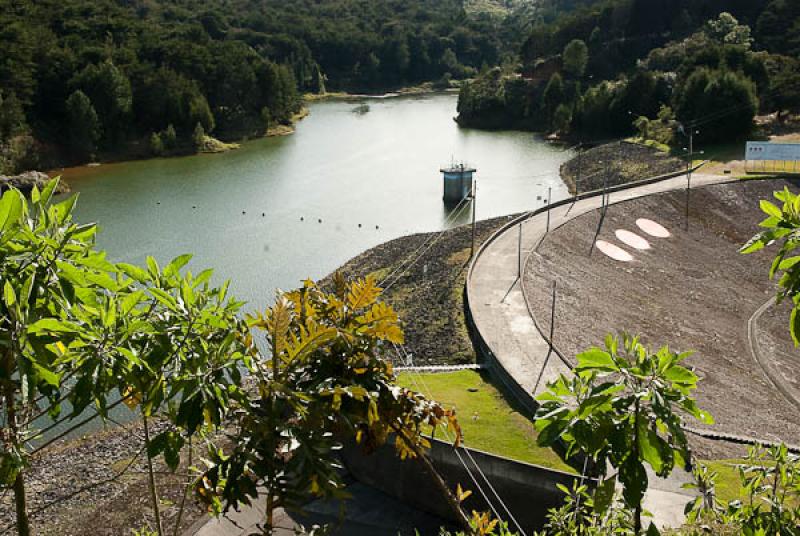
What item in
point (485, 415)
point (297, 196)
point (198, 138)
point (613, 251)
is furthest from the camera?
point (198, 138)

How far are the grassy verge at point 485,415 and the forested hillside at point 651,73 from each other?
1472 inches

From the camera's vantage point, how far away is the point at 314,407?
340cm

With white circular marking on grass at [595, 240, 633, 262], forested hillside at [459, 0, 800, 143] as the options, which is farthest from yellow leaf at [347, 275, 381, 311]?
forested hillside at [459, 0, 800, 143]

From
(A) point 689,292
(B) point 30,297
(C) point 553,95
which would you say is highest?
(B) point 30,297

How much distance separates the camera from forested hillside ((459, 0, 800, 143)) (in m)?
53.1

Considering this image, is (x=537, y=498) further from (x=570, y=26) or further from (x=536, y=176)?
(x=570, y=26)

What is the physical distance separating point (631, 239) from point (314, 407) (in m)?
32.7

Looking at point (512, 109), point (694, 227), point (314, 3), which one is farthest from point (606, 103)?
point (314, 3)

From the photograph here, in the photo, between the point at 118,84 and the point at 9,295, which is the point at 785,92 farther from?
the point at 9,295

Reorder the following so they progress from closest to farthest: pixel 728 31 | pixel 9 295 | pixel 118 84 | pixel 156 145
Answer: pixel 9 295 → pixel 118 84 → pixel 156 145 → pixel 728 31

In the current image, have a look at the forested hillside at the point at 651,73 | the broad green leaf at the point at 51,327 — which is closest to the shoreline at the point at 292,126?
the forested hillside at the point at 651,73

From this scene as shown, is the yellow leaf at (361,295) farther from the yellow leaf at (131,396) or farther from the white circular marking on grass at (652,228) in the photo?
the white circular marking on grass at (652,228)

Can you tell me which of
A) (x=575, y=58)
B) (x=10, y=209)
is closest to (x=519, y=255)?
(x=10, y=209)

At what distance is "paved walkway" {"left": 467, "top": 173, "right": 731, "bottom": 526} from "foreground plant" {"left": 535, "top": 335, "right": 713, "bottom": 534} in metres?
10.0
